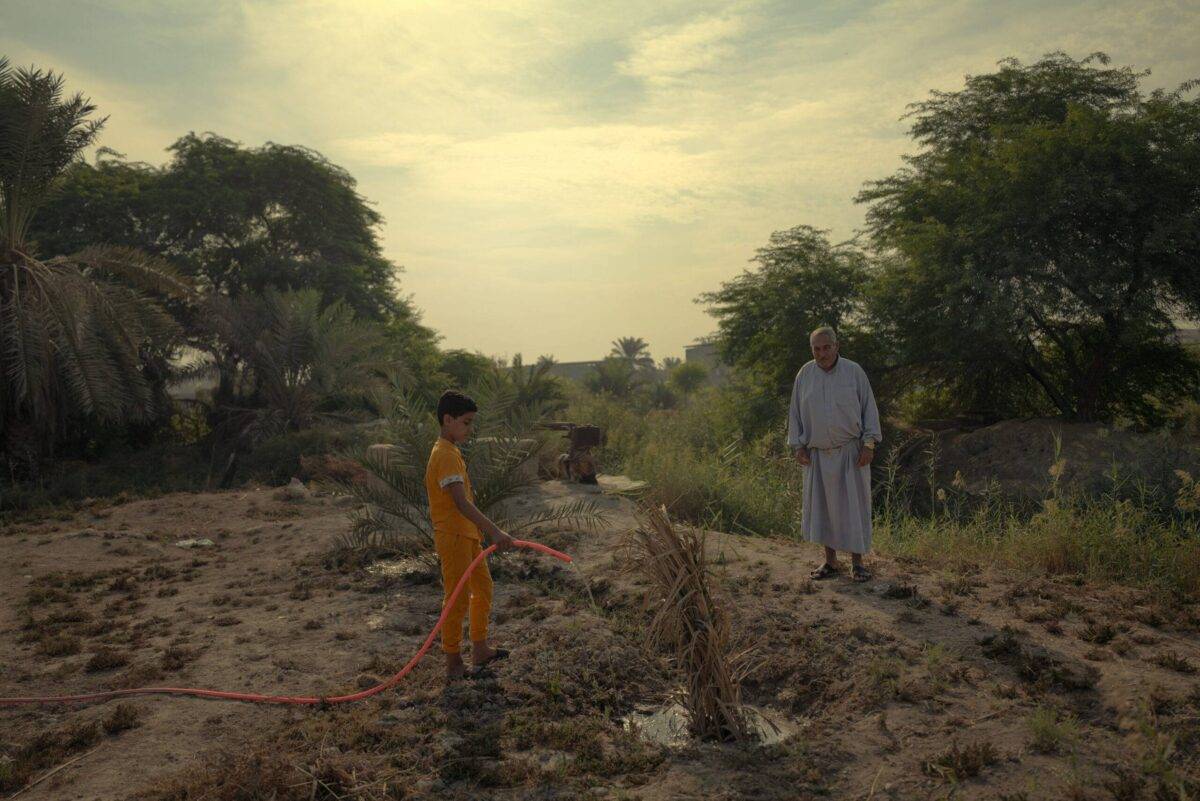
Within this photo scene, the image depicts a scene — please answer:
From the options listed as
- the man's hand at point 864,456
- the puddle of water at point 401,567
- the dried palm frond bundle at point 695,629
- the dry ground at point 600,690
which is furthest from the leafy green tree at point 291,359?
the dried palm frond bundle at point 695,629

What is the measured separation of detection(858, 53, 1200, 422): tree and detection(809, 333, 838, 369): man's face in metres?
8.54

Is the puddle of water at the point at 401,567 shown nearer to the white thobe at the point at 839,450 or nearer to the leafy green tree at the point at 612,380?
the white thobe at the point at 839,450

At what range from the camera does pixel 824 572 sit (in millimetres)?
6285

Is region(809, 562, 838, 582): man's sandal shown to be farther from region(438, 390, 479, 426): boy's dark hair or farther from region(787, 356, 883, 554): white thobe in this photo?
region(438, 390, 479, 426): boy's dark hair

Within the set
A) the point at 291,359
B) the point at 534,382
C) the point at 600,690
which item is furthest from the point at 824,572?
the point at 534,382

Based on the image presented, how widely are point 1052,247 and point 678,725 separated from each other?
12.3m

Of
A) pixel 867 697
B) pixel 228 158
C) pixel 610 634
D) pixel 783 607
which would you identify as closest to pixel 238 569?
pixel 610 634

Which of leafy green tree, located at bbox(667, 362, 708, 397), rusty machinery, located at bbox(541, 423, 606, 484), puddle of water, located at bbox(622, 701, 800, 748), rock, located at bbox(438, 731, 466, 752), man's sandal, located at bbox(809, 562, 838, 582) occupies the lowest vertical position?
puddle of water, located at bbox(622, 701, 800, 748)

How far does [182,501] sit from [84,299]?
13.4 feet

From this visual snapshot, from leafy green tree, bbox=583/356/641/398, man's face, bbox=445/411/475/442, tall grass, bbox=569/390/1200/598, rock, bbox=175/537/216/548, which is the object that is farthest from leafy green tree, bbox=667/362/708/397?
man's face, bbox=445/411/475/442

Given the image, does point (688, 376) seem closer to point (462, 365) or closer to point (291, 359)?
point (462, 365)

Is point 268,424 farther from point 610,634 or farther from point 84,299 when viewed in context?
point 610,634

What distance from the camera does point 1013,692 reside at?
415 cm

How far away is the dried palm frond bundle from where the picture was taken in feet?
13.2
